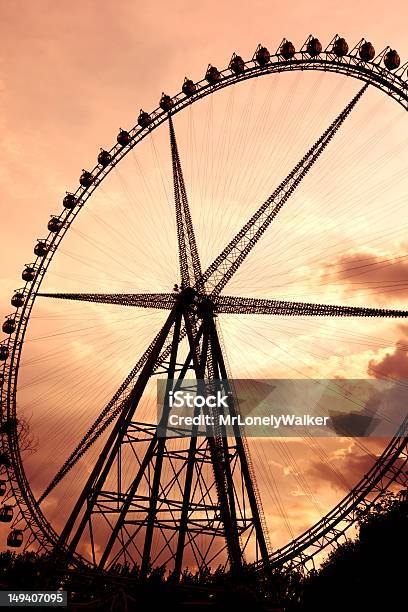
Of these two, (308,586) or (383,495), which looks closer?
(383,495)

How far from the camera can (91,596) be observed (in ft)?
103

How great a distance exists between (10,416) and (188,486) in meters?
12.8

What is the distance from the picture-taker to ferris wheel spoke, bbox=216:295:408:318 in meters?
28.5

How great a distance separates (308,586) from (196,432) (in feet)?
35.6

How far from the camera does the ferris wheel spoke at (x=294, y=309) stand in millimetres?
28547

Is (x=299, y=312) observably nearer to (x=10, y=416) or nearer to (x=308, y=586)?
(x=308, y=586)

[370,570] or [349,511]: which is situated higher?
[349,511]

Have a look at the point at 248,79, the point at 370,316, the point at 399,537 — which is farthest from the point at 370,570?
the point at 248,79

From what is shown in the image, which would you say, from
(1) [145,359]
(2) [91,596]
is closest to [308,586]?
(2) [91,596]

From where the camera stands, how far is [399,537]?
99.2ft

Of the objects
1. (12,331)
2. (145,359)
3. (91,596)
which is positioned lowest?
(91,596)

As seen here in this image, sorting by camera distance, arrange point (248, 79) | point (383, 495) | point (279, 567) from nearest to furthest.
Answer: point (383, 495), point (279, 567), point (248, 79)

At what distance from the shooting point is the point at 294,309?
2939 cm

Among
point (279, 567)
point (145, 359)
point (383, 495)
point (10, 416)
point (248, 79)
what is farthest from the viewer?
point (10, 416)
